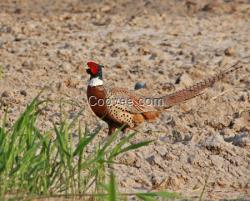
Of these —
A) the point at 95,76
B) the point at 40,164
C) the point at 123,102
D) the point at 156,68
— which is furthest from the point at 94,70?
the point at 40,164

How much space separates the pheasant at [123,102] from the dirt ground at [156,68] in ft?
0.42

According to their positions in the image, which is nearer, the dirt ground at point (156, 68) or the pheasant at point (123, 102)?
the dirt ground at point (156, 68)

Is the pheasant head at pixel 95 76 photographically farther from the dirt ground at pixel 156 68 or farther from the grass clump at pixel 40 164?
the grass clump at pixel 40 164

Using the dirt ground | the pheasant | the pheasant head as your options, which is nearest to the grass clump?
the dirt ground

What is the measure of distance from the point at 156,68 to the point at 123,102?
7.14 ft

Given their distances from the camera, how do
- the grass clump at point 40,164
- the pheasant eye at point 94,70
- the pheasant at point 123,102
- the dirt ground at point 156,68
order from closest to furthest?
the grass clump at point 40,164 < the dirt ground at point 156,68 < the pheasant at point 123,102 < the pheasant eye at point 94,70

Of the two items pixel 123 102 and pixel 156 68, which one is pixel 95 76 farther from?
pixel 156 68

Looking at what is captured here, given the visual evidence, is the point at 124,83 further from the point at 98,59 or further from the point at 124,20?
the point at 124,20

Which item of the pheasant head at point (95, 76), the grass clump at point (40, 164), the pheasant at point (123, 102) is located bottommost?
the grass clump at point (40, 164)

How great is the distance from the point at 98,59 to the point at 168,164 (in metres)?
3.97

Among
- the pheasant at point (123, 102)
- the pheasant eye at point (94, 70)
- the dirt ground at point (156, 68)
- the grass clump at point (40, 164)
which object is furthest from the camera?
the pheasant eye at point (94, 70)

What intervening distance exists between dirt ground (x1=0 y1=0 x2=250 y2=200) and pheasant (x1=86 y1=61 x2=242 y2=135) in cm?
13

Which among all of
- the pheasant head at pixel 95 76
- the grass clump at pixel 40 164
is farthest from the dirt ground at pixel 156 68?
the grass clump at pixel 40 164

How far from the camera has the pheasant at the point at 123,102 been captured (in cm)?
801
